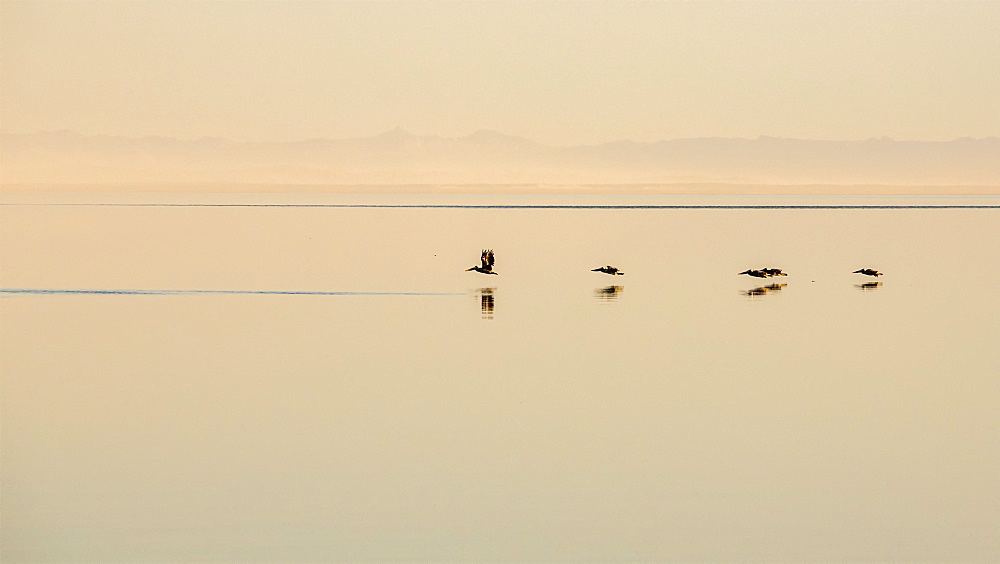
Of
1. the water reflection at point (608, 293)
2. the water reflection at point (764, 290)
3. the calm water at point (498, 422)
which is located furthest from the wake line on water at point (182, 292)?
the water reflection at point (764, 290)

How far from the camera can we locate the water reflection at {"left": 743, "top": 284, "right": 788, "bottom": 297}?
41.4m

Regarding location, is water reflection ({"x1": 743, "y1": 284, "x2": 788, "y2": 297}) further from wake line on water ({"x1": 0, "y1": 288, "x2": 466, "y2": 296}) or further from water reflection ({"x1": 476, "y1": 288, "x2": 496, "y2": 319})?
wake line on water ({"x1": 0, "y1": 288, "x2": 466, "y2": 296})

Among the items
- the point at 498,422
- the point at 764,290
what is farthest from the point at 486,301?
the point at 498,422

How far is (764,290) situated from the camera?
4281cm

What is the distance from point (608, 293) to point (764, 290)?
5561 millimetres

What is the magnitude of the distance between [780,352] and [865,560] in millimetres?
13717

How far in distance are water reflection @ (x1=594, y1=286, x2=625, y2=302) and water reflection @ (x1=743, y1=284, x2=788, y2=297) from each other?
4.27m

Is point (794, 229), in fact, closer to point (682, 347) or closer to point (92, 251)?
point (92, 251)

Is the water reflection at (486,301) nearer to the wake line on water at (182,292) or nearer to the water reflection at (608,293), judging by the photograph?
the wake line on water at (182,292)

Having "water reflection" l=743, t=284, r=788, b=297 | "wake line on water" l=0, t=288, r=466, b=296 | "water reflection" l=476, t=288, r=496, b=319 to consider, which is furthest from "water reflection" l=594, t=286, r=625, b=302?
"wake line on water" l=0, t=288, r=466, b=296

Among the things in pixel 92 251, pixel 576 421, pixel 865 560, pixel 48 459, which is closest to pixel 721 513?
pixel 865 560

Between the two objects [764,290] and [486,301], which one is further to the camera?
[764,290]

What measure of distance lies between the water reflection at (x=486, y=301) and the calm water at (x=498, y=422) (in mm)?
113

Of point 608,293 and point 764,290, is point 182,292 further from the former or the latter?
point 764,290
